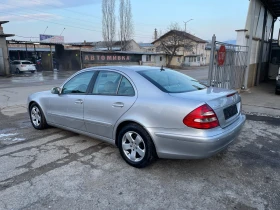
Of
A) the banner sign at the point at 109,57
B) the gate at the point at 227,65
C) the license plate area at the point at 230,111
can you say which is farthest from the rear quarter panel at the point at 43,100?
the banner sign at the point at 109,57

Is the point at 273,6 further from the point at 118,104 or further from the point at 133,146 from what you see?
the point at 133,146

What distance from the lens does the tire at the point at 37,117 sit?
201 inches

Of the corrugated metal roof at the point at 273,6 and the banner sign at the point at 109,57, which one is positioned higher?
the corrugated metal roof at the point at 273,6

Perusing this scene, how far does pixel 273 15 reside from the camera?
1527 cm

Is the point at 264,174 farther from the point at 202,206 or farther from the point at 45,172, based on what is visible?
the point at 45,172

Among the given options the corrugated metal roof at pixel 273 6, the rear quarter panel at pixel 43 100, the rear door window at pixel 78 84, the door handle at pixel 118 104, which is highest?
the corrugated metal roof at pixel 273 6

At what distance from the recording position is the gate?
812 cm

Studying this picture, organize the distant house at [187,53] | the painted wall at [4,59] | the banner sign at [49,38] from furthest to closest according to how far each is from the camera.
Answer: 1. the distant house at [187,53]
2. the banner sign at [49,38]
3. the painted wall at [4,59]

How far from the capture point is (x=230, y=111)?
11.0ft

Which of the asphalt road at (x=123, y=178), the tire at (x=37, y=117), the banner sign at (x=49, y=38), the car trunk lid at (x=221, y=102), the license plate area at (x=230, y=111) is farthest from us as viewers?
the banner sign at (x=49, y=38)

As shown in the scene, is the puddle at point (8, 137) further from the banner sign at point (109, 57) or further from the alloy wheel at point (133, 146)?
the banner sign at point (109, 57)

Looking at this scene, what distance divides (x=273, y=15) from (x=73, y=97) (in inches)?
630

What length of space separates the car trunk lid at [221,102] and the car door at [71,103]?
176 centimetres

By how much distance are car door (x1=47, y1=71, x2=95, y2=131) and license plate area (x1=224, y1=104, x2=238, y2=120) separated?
2325mm
